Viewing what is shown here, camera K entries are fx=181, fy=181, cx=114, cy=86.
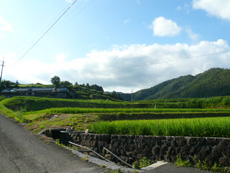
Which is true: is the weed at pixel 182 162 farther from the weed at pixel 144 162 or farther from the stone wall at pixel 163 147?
the weed at pixel 144 162

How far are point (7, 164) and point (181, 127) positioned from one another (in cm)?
616

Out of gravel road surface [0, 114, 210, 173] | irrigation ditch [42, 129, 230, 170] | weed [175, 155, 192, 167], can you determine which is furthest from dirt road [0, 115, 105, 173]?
weed [175, 155, 192, 167]

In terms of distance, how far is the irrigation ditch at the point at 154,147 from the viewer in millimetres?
5262

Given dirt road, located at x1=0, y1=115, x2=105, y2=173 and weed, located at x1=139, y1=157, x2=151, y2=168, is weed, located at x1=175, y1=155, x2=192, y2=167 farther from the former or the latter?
dirt road, located at x1=0, y1=115, x2=105, y2=173

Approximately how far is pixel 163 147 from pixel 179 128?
953mm

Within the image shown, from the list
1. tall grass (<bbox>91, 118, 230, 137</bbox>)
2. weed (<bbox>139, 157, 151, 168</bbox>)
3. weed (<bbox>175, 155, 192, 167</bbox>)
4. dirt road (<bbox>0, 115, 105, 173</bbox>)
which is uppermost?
tall grass (<bbox>91, 118, 230, 137</bbox>)

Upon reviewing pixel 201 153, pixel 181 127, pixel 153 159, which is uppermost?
pixel 181 127

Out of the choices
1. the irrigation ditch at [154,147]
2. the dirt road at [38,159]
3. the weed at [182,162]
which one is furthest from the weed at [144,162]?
the dirt road at [38,159]

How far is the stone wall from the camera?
5238 mm

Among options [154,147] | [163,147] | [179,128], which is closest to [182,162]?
[163,147]

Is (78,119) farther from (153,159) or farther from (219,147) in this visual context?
(219,147)

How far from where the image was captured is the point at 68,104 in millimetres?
37750

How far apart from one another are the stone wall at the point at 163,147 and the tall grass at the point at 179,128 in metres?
0.52

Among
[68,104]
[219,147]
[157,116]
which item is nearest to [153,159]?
[219,147]
